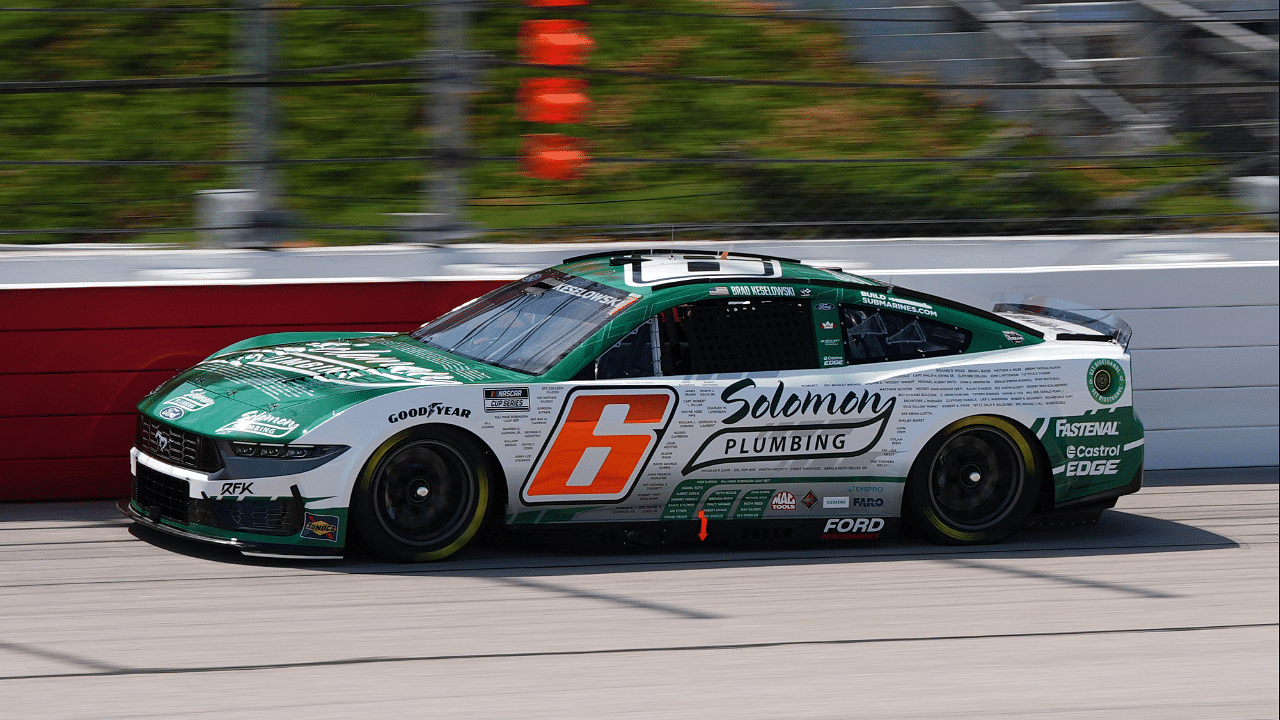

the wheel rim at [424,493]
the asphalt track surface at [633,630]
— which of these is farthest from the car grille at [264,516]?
the wheel rim at [424,493]

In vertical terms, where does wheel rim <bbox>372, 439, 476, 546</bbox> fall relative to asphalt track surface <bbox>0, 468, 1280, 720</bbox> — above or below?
above

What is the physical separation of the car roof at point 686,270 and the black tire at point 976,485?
0.79m

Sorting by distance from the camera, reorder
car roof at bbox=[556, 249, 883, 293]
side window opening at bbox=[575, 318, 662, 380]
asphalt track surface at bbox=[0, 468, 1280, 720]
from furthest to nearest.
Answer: car roof at bbox=[556, 249, 883, 293]
side window opening at bbox=[575, 318, 662, 380]
asphalt track surface at bbox=[0, 468, 1280, 720]

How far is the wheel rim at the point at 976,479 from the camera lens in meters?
6.40

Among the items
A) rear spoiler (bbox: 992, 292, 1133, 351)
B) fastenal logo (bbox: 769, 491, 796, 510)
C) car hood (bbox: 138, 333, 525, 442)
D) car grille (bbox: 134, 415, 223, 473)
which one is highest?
rear spoiler (bbox: 992, 292, 1133, 351)

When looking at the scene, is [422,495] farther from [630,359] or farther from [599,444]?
[630,359]

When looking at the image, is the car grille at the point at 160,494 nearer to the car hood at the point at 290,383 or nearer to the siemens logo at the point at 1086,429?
the car hood at the point at 290,383

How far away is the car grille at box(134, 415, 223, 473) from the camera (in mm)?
5578

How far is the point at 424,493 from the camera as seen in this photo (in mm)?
5742

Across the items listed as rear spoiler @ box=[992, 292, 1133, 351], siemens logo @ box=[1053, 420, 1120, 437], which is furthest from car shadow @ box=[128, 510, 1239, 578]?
rear spoiler @ box=[992, 292, 1133, 351]

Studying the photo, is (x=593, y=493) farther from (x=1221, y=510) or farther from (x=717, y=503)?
(x=1221, y=510)

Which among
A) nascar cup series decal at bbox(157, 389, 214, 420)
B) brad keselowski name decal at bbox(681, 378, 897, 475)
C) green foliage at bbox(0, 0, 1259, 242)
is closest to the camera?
nascar cup series decal at bbox(157, 389, 214, 420)

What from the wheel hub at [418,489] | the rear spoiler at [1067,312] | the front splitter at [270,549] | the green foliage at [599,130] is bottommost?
the front splitter at [270,549]

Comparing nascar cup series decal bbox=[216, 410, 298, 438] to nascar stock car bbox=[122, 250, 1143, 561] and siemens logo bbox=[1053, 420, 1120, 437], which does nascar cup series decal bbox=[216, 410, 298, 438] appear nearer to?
nascar stock car bbox=[122, 250, 1143, 561]
